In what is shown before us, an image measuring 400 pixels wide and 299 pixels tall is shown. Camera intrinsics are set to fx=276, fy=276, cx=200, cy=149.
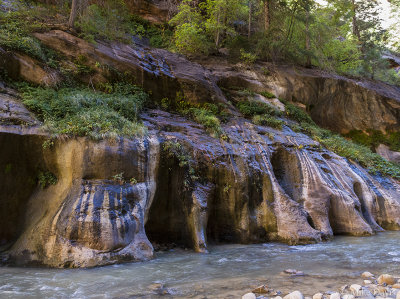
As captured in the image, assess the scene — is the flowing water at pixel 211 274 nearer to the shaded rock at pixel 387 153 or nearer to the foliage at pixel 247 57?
the foliage at pixel 247 57

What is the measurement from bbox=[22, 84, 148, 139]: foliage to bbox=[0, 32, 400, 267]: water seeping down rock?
1.03 feet

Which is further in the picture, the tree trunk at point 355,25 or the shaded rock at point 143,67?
the tree trunk at point 355,25

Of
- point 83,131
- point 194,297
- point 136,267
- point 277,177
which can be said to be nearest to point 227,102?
point 277,177

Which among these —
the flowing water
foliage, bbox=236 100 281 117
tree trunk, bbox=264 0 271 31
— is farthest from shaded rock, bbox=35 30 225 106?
the flowing water

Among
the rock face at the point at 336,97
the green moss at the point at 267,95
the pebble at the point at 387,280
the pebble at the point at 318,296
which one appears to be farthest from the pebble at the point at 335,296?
the rock face at the point at 336,97

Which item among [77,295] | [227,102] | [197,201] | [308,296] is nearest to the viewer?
[308,296]

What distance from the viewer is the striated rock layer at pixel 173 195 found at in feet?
21.8

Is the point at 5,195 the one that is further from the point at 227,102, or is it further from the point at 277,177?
the point at 227,102

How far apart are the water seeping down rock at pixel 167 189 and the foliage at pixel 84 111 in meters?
0.31

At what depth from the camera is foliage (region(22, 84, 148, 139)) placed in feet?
25.6

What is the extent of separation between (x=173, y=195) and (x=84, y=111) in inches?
156

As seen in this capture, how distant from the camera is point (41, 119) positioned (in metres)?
8.05

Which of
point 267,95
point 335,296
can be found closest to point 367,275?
point 335,296

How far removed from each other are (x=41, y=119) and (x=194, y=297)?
6.71 m
